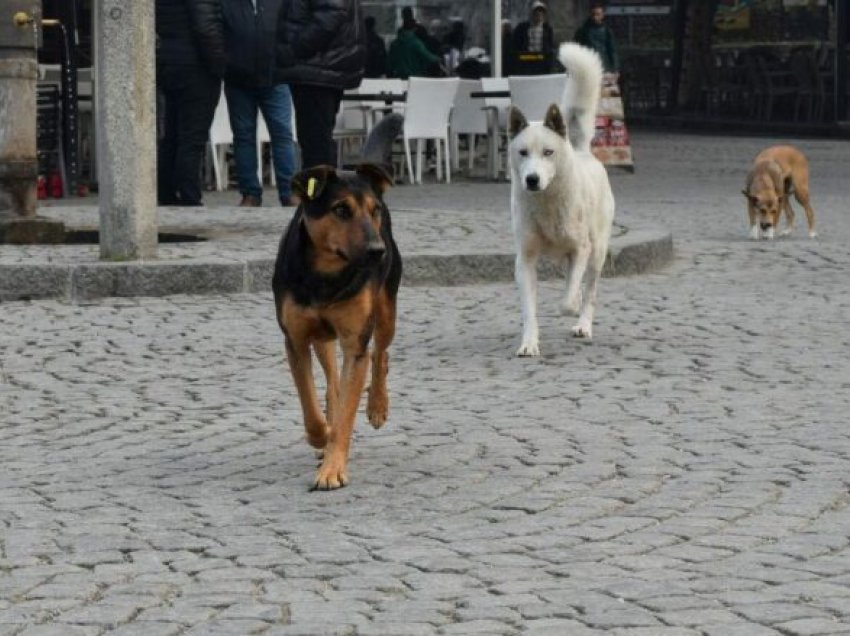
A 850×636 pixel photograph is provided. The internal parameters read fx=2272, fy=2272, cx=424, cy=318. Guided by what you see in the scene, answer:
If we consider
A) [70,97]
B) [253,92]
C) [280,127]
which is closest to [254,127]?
[280,127]

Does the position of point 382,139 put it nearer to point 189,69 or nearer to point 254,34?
point 254,34

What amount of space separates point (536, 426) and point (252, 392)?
1.55 meters

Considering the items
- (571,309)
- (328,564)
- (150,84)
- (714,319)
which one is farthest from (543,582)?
(150,84)

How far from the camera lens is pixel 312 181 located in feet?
23.4

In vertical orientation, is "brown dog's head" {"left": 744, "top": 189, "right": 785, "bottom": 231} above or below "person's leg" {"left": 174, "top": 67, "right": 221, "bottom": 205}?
below

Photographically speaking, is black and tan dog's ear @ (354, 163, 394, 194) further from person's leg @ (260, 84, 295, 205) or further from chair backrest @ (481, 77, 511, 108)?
chair backrest @ (481, 77, 511, 108)

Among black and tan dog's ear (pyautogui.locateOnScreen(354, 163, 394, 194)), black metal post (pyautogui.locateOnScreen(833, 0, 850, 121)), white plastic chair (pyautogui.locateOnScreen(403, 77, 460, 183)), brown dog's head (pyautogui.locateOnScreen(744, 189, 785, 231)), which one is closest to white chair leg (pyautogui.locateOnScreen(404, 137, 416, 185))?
white plastic chair (pyautogui.locateOnScreen(403, 77, 460, 183))

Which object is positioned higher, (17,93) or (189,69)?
(189,69)

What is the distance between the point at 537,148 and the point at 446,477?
374cm

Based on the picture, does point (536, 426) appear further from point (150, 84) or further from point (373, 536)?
point (150, 84)

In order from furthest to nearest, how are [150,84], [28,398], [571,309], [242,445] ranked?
[150,84]
[571,309]
[28,398]
[242,445]

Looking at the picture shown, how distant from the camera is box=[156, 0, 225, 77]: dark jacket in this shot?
17.0m

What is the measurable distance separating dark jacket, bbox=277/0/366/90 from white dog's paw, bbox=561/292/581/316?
5596 millimetres

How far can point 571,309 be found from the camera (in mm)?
11266
